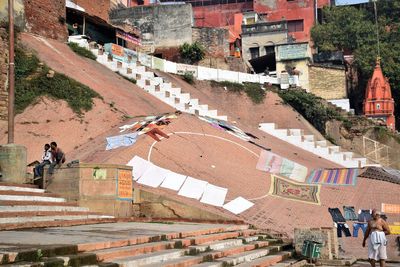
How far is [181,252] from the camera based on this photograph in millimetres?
8852

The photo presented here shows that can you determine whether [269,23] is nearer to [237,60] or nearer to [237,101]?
[237,60]

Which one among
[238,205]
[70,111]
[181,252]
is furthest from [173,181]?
[181,252]

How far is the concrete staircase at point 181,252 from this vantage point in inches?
279

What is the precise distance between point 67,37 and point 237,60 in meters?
14.5

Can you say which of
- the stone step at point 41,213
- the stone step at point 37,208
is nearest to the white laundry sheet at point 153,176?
the stone step at point 41,213

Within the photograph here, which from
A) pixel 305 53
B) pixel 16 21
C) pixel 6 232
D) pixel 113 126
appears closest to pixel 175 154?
pixel 113 126

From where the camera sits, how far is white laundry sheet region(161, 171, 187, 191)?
52.2ft

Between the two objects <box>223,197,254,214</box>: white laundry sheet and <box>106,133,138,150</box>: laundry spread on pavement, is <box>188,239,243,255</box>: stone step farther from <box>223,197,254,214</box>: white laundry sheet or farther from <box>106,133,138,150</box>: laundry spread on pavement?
<box>106,133,138,150</box>: laundry spread on pavement

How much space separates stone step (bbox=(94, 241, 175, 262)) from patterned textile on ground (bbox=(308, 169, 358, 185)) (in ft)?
34.5

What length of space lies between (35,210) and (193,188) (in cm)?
570

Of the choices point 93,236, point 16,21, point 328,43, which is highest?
point 328,43

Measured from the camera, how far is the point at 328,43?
4650cm

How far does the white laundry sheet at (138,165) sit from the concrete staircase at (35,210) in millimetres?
3553

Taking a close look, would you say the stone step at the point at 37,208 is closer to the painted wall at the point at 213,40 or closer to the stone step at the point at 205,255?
the stone step at the point at 205,255
